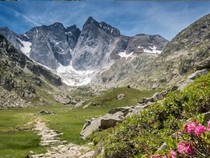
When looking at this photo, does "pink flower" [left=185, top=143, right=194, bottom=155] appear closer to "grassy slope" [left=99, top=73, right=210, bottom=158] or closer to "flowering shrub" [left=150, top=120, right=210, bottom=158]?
"flowering shrub" [left=150, top=120, right=210, bottom=158]

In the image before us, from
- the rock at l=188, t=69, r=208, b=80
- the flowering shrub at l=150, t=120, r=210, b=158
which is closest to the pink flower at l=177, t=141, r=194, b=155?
the flowering shrub at l=150, t=120, r=210, b=158

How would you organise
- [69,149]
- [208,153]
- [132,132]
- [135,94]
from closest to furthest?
[208,153] < [132,132] < [69,149] < [135,94]

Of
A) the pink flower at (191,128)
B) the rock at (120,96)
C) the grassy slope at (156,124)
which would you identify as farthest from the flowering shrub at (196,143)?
the rock at (120,96)

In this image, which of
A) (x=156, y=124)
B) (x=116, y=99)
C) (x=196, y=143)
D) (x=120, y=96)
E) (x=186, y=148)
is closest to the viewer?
(x=186, y=148)

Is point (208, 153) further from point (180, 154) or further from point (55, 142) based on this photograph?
point (55, 142)

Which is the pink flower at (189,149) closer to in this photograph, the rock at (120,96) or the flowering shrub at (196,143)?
the flowering shrub at (196,143)

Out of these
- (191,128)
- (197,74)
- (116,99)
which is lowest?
(191,128)

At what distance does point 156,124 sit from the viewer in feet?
75.2

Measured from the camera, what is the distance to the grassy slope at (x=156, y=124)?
2008cm

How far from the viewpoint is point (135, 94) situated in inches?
6575

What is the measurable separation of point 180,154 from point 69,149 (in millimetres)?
27957

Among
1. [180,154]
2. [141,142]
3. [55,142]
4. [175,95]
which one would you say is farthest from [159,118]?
[55,142]

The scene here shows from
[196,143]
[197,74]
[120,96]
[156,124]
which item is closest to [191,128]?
[196,143]

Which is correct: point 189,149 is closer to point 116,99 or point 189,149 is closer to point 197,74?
point 197,74
